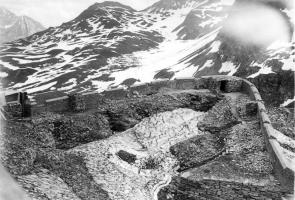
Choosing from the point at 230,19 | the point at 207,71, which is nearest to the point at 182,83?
the point at 207,71

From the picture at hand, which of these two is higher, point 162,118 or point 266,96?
point 162,118

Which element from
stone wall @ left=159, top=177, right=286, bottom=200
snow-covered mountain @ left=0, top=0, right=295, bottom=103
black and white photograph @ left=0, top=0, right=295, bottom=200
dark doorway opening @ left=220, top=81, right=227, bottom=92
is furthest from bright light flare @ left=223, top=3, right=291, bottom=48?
stone wall @ left=159, top=177, right=286, bottom=200

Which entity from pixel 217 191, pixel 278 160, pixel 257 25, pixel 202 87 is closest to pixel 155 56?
pixel 257 25

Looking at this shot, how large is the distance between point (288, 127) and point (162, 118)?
→ 8.52m

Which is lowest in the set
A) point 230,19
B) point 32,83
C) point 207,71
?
point 32,83

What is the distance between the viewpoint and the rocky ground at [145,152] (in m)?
13.8

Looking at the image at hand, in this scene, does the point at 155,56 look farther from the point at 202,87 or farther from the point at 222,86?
the point at 222,86

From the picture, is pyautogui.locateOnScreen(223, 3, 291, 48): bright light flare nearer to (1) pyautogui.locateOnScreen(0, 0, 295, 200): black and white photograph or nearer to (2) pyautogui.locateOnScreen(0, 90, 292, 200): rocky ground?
(1) pyautogui.locateOnScreen(0, 0, 295, 200): black and white photograph

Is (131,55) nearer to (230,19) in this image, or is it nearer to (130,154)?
(230,19)

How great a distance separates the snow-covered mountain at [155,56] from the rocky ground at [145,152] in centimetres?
3872

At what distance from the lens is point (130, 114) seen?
22.1m

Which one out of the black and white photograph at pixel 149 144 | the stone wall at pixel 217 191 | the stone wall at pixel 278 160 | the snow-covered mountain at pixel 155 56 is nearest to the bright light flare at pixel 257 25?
the snow-covered mountain at pixel 155 56

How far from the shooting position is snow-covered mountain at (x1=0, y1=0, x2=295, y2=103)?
67.6 metres

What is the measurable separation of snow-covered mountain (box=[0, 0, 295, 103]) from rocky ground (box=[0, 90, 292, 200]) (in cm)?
3872
